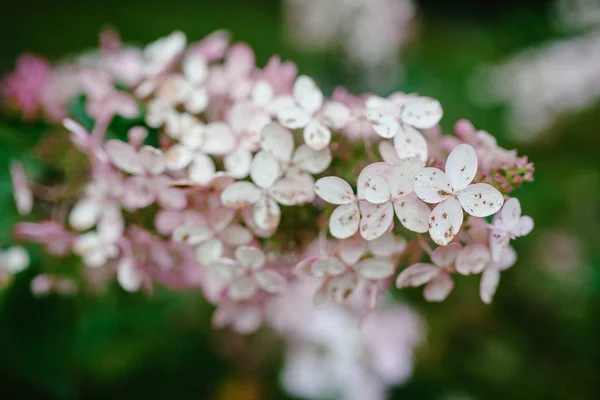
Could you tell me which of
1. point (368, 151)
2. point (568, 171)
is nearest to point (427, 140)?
point (368, 151)

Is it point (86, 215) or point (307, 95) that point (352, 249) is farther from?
point (86, 215)

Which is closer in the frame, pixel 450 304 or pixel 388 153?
pixel 388 153

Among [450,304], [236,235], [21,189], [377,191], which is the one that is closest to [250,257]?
[236,235]

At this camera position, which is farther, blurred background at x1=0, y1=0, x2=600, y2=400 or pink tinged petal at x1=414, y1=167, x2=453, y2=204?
blurred background at x1=0, y1=0, x2=600, y2=400

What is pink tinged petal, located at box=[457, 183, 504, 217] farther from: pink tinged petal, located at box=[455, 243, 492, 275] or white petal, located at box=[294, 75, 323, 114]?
white petal, located at box=[294, 75, 323, 114]

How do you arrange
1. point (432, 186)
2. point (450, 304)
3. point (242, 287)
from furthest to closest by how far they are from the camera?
point (450, 304) < point (242, 287) < point (432, 186)

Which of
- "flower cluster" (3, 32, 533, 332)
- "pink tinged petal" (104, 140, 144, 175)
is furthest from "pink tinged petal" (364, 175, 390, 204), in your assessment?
"pink tinged petal" (104, 140, 144, 175)
